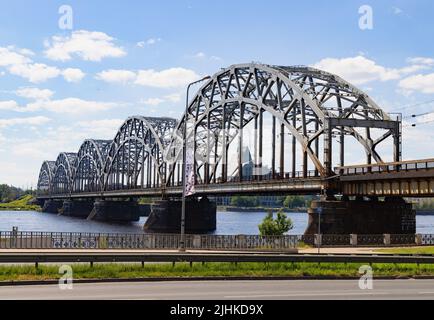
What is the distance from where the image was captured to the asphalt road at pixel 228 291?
22.0 metres

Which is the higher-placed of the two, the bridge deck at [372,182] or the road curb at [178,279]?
the bridge deck at [372,182]

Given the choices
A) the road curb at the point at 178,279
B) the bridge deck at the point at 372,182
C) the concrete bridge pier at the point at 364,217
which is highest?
the bridge deck at the point at 372,182

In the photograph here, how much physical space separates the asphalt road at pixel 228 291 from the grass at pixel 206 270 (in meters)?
1.54

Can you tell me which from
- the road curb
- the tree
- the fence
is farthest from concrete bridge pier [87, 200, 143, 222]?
the road curb

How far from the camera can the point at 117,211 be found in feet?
576

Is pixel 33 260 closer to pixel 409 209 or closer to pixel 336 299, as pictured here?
pixel 336 299

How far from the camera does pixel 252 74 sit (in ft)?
310

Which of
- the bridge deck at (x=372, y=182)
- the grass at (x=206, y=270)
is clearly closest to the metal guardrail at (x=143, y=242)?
the bridge deck at (x=372, y=182)

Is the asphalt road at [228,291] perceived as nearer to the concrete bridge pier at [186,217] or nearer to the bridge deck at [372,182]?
the bridge deck at [372,182]

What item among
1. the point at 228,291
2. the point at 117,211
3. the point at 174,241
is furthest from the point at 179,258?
the point at 117,211

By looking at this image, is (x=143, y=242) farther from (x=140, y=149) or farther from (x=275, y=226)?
(x=140, y=149)

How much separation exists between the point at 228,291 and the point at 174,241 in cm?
2598
